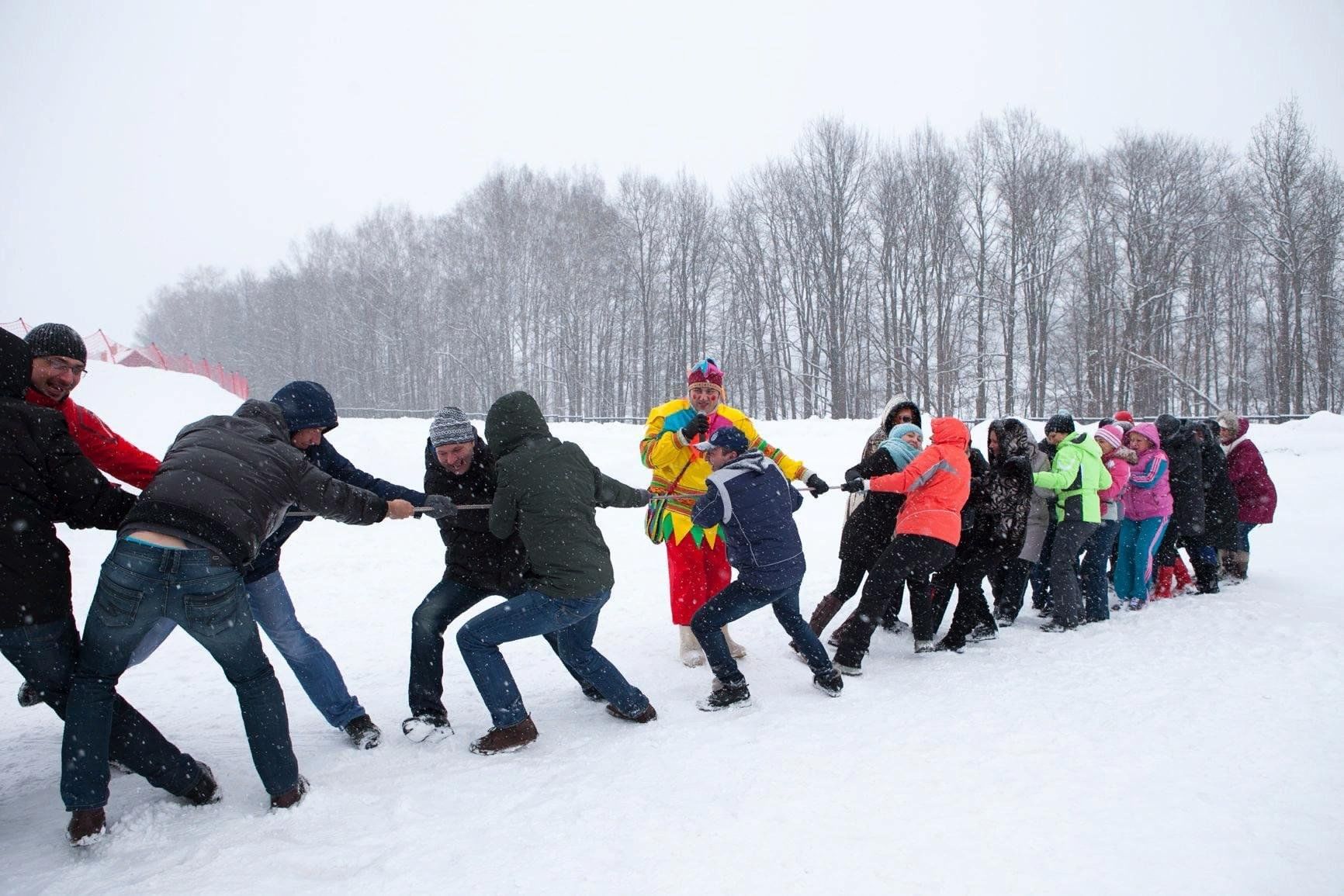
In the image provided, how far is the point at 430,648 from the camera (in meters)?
4.04

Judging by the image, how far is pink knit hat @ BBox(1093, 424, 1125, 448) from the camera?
6.66 metres

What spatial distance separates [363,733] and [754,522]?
2461 millimetres

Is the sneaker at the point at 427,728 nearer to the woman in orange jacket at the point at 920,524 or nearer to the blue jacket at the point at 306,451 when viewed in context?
the blue jacket at the point at 306,451

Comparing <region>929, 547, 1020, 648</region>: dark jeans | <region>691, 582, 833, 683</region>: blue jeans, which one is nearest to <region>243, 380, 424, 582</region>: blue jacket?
<region>691, 582, 833, 683</region>: blue jeans

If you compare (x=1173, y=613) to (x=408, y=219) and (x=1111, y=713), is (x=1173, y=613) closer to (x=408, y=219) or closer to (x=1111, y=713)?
(x=1111, y=713)

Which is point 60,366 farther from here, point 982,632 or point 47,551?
point 982,632

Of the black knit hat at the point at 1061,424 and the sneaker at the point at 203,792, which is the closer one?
the sneaker at the point at 203,792

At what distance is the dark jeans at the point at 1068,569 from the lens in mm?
6016

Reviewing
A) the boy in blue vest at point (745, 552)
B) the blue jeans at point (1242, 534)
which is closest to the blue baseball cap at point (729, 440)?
the boy in blue vest at point (745, 552)

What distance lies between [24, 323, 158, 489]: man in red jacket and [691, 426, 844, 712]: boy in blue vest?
293 centimetres

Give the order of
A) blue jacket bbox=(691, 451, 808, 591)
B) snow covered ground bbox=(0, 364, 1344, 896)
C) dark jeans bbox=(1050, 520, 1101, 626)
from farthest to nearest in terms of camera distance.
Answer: dark jeans bbox=(1050, 520, 1101, 626), blue jacket bbox=(691, 451, 808, 591), snow covered ground bbox=(0, 364, 1344, 896)

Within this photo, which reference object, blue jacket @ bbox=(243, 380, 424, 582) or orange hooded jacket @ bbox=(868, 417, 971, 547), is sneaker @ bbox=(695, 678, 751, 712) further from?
blue jacket @ bbox=(243, 380, 424, 582)

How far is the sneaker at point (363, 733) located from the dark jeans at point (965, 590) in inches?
157

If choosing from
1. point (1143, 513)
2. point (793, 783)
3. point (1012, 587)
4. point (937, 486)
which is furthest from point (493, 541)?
point (1143, 513)
